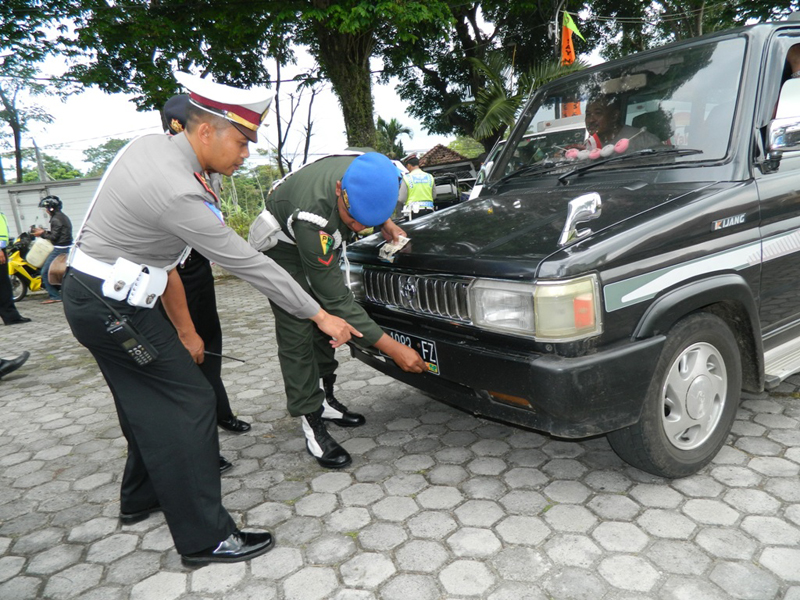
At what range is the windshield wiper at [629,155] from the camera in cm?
291

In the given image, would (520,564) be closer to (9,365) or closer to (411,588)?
(411,588)

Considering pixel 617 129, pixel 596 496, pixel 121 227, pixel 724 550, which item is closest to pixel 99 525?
pixel 121 227

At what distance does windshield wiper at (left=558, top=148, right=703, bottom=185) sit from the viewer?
2.91 metres

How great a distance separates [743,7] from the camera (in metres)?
13.7

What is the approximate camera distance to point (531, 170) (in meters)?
3.62

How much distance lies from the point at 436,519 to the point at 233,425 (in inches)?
68.5

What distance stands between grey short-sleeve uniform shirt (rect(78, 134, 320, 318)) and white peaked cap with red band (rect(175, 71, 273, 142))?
202mm

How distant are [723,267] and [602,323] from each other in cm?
76

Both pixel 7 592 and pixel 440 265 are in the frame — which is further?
pixel 440 265

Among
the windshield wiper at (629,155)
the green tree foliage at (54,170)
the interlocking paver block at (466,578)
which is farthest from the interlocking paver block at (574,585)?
the green tree foliage at (54,170)

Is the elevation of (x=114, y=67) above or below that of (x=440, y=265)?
above

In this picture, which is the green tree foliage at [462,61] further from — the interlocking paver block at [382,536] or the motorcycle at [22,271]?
the interlocking paver block at [382,536]

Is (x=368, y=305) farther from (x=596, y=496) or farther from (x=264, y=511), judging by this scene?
(x=596, y=496)

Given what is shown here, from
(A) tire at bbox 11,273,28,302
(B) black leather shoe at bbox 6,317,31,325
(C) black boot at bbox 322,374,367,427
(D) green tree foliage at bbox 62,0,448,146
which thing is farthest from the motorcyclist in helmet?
(C) black boot at bbox 322,374,367,427
